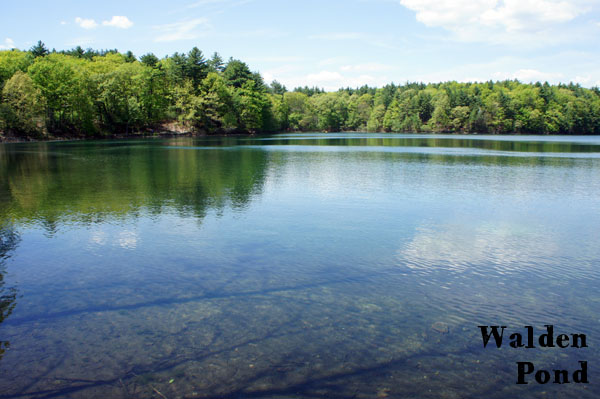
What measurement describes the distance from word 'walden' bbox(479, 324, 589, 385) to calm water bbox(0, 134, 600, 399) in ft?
0.47

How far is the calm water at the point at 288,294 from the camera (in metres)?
5.84

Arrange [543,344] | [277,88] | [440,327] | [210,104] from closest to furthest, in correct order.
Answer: [543,344] < [440,327] < [210,104] < [277,88]

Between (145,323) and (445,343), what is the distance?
5429mm

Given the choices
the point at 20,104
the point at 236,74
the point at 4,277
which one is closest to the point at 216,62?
the point at 236,74

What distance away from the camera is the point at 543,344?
22.5ft

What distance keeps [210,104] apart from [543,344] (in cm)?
9686

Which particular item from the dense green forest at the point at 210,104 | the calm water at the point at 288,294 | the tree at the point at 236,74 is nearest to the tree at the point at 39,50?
the dense green forest at the point at 210,104

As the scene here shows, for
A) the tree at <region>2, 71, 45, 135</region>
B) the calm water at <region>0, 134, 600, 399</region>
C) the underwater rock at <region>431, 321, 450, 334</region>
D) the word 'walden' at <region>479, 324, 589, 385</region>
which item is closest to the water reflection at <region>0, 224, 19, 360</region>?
the calm water at <region>0, 134, 600, 399</region>

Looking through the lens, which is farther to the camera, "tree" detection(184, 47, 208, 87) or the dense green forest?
"tree" detection(184, 47, 208, 87)

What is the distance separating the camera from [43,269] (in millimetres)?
9984

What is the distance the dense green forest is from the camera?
7375cm

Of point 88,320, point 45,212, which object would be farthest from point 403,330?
point 45,212

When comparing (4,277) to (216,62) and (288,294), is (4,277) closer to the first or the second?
(288,294)

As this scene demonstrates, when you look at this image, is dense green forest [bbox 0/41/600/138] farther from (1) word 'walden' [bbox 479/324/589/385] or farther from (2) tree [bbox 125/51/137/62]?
(1) word 'walden' [bbox 479/324/589/385]
